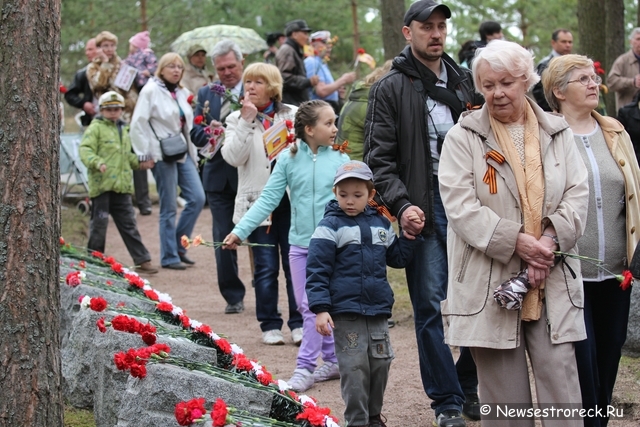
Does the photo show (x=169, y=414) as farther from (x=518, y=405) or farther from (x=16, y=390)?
(x=518, y=405)

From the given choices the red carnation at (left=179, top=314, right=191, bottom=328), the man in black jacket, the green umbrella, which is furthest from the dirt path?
the green umbrella

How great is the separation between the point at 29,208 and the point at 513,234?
213cm

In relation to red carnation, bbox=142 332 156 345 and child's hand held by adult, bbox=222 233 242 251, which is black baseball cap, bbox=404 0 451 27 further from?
red carnation, bbox=142 332 156 345

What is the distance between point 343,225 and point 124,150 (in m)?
5.98

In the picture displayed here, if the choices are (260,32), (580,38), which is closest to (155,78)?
(580,38)

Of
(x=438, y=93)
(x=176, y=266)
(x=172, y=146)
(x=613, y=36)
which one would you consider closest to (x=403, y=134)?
(x=438, y=93)

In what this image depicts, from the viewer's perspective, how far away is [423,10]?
5602 millimetres

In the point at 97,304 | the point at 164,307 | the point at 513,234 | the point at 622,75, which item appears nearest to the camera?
the point at 513,234

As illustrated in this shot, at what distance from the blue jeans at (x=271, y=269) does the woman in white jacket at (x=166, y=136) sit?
340 cm

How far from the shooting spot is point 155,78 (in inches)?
432

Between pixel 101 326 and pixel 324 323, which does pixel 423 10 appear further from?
pixel 101 326

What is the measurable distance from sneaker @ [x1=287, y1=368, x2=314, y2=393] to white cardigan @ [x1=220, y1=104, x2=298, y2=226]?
1.58m

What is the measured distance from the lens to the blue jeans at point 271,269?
7.75 meters

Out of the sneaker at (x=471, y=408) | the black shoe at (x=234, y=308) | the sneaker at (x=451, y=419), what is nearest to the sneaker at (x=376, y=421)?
the sneaker at (x=451, y=419)
